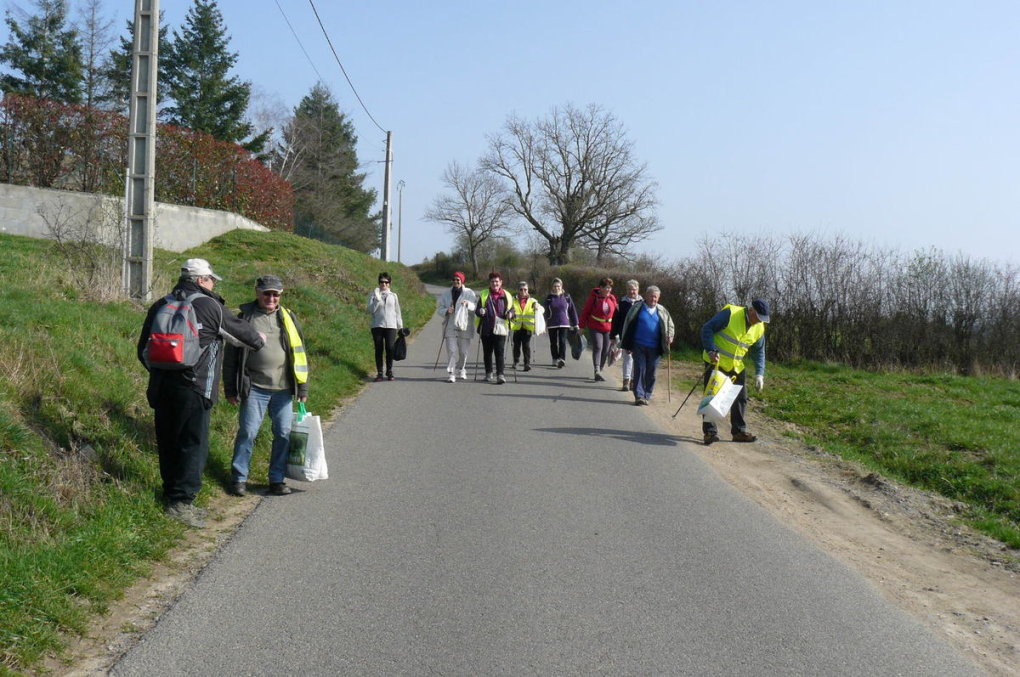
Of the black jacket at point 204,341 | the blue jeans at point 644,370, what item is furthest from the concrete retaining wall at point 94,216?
the blue jeans at point 644,370

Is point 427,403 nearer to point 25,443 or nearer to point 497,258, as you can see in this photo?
point 25,443

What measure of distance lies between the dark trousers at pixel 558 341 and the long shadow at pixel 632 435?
658 centimetres

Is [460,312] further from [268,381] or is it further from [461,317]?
[268,381]

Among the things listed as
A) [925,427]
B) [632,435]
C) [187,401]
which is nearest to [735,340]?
[632,435]

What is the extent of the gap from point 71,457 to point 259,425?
1.54m

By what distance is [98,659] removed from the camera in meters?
4.34

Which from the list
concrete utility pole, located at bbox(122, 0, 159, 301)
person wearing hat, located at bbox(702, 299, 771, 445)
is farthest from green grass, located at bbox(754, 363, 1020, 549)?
concrete utility pole, located at bbox(122, 0, 159, 301)

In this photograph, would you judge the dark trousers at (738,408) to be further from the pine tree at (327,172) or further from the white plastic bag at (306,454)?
the pine tree at (327,172)

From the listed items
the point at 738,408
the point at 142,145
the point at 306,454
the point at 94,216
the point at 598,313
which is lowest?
the point at 306,454

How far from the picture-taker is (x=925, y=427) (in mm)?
11875

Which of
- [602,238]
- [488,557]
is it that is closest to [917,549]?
[488,557]

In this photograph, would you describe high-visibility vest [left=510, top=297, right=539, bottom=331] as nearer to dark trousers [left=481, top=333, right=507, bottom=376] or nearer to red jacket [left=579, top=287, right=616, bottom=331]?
red jacket [left=579, top=287, right=616, bottom=331]

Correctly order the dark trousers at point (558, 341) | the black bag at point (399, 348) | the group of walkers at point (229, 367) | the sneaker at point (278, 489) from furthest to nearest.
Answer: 1. the dark trousers at point (558, 341)
2. the black bag at point (399, 348)
3. the sneaker at point (278, 489)
4. the group of walkers at point (229, 367)

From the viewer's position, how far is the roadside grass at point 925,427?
910 centimetres
